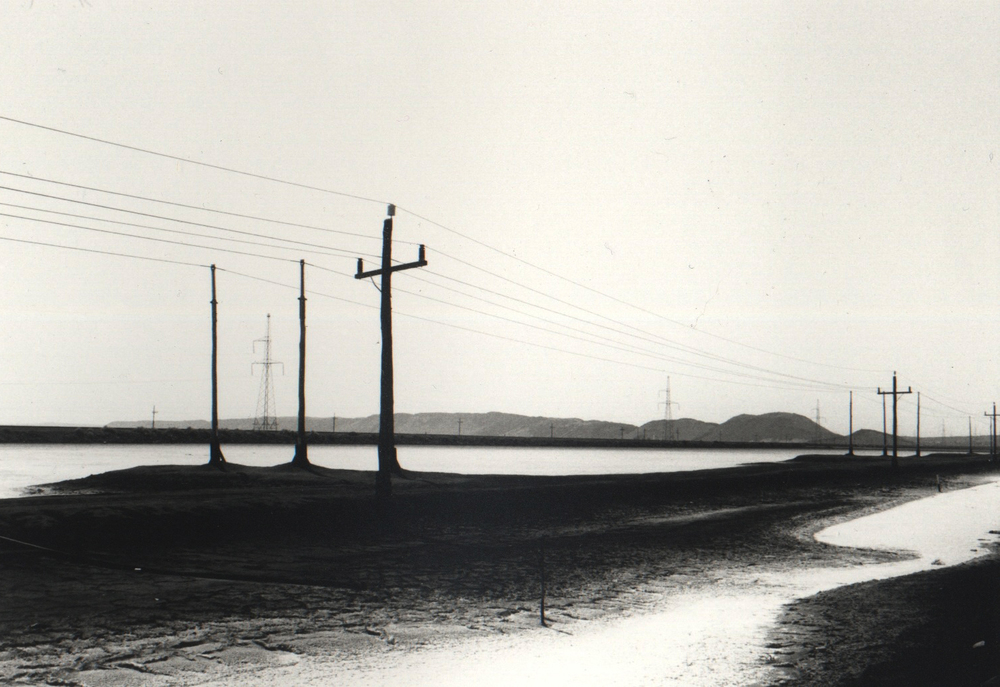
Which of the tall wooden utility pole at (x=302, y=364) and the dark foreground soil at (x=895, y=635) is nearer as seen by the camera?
the dark foreground soil at (x=895, y=635)

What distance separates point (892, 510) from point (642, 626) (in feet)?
94.5

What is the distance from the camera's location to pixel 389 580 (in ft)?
53.9

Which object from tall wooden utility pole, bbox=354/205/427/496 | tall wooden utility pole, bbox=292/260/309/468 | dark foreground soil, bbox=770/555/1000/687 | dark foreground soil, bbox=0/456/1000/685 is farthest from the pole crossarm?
tall wooden utility pole, bbox=292/260/309/468

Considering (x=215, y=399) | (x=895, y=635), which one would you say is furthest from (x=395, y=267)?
(x=215, y=399)

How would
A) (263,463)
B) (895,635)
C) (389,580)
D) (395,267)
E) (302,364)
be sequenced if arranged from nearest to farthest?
(895,635) < (389,580) < (395,267) < (302,364) < (263,463)

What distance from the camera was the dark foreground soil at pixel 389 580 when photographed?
10.9m

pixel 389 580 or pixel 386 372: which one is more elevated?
pixel 386 372

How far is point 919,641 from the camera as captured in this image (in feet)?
38.7

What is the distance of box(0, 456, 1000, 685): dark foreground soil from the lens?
1088 centimetres

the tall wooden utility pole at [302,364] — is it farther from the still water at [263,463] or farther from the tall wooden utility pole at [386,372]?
the tall wooden utility pole at [386,372]

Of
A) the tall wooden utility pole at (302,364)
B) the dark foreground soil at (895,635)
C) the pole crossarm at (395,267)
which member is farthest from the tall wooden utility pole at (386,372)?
the tall wooden utility pole at (302,364)

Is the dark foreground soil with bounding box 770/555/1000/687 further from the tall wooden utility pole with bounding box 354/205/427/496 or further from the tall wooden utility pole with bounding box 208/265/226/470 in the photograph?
the tall wooden utility pole with bounding box 208/265/226/470

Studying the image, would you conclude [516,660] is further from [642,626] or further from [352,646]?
[642,626]

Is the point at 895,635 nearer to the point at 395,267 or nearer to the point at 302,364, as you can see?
the point at 395,267
